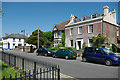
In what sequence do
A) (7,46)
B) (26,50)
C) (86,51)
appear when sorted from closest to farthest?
(86,51) → (26,50) → (7,46)

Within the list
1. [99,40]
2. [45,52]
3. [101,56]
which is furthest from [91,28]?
[101,56]

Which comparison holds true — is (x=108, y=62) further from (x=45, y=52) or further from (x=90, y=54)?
(x=45, y=52)

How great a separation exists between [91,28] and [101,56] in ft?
52.7

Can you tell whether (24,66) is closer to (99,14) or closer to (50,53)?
(50,53)

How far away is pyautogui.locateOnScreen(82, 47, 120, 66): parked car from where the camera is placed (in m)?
10.1

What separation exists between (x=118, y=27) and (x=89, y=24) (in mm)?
10364

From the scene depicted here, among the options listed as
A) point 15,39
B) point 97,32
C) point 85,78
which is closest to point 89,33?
point 97,32

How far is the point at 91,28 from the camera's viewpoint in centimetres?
2588

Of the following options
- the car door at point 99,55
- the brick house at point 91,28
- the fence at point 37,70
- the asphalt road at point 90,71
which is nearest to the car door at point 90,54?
the car door at point 99,55

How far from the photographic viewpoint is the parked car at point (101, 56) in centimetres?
1015

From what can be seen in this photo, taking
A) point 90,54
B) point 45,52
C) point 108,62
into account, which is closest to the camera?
point 108,62

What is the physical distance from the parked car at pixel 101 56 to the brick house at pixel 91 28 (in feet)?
43.3

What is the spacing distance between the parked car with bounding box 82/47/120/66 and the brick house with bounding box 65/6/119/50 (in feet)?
43.3

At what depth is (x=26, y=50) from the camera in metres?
34.6
